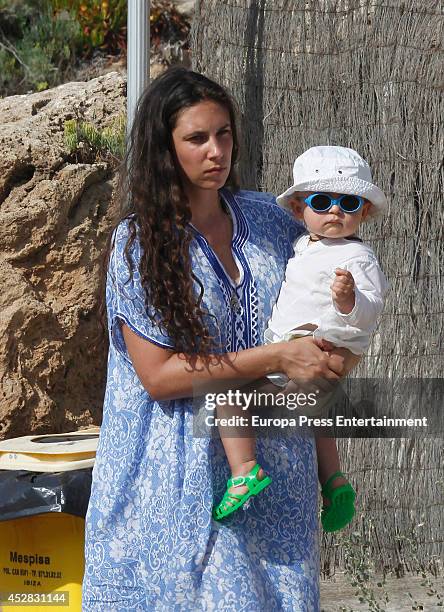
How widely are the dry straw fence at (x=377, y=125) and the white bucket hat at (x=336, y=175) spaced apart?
2.03 metres

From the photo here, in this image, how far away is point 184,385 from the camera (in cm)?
246

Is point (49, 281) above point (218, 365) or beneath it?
above

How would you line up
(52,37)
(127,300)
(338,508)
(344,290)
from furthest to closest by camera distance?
(52,37), (338,508), (127,300), (344,290)

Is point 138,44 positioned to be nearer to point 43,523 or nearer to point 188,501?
point 43,523

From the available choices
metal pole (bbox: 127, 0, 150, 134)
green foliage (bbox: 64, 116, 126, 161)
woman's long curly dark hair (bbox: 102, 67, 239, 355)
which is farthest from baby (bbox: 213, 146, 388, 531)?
green foliage (bbox: 64, 116, 126, 161)

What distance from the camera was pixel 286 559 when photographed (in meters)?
2.56

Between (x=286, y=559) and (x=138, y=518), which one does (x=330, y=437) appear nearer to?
(x=286, y=559)

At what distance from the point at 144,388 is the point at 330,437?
1.85 feet

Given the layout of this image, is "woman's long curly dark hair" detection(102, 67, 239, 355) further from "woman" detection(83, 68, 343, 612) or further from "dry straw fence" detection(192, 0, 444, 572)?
"dry straw fence" detection(192, 0, 444, 572)

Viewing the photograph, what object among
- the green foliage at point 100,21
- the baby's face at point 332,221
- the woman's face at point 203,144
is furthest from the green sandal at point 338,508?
the green foliage at point 100,21

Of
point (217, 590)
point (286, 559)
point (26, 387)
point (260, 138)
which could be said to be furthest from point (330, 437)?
point (260, 138)

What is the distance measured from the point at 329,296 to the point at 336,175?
31 centimetres

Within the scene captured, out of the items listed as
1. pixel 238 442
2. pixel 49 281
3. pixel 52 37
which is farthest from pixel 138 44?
pixel 52 37

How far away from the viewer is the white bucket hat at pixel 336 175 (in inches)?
103
